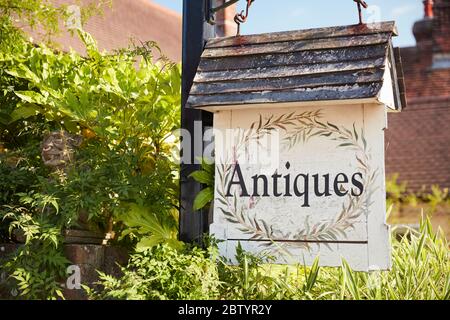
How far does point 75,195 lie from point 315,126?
147cm

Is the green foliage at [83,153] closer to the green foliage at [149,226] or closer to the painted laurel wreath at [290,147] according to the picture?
the green foliage at [149,226]

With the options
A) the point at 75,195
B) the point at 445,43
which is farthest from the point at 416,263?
the point at 445,43

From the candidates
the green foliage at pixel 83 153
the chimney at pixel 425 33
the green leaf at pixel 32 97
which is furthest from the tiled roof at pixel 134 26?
the chimney at pixel 425 33

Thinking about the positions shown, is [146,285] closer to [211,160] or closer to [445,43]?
[211,160]

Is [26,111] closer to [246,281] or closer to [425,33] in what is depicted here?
[246,281]

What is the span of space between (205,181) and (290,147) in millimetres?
575

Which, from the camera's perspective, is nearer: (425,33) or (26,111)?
(26,111)

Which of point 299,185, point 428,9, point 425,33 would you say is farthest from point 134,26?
point 299,185

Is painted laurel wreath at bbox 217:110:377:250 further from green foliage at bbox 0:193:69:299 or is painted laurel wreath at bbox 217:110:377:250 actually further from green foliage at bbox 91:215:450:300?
green foliage at bbox 0:193:69:299

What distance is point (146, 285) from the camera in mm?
4027

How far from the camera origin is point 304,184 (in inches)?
163

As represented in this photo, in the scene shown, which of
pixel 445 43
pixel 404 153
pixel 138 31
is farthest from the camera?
pixel 445 43

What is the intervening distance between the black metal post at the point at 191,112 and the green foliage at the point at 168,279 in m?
0.31

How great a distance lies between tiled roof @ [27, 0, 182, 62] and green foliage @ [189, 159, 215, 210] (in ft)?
19.2
